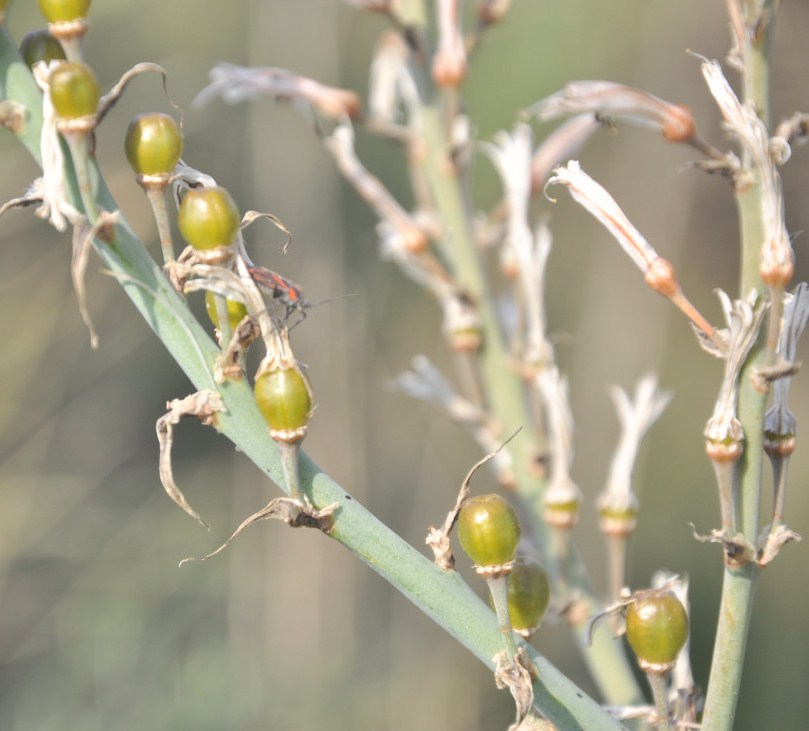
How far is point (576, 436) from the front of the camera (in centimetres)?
215

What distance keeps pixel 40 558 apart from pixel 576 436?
1.07 m

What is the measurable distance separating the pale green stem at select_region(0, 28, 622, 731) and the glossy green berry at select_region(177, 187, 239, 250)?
0.03m

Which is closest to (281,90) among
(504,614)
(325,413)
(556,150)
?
(556,150)

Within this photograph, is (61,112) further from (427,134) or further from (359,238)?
(359,238)

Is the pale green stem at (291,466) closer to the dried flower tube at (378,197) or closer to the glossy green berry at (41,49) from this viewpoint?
the glossy green berry at (41,49)

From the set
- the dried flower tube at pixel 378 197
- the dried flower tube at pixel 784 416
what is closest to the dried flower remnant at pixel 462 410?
the dried flower tube at pixel 378 197

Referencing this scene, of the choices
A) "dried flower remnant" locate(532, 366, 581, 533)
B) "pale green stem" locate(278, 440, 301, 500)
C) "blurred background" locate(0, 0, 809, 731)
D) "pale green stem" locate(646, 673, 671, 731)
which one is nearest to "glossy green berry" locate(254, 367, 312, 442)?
"pale green stem" locate(278, 440, 301, 500)

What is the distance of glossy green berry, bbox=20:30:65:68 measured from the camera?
46 centimetres

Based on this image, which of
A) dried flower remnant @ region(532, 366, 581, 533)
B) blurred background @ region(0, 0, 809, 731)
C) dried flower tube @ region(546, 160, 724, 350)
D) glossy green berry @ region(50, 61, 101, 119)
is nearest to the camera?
glossy green berry @ region(50, 61, 101, 119)

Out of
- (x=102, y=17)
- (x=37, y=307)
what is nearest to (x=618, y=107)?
(x=37, y=307)

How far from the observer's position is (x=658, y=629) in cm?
48

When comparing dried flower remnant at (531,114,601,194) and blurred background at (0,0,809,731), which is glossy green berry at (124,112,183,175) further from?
blurred background at (0,0,809,731)

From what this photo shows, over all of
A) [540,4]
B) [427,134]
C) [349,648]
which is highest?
[427,134]

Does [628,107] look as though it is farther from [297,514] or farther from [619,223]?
[297,514]
